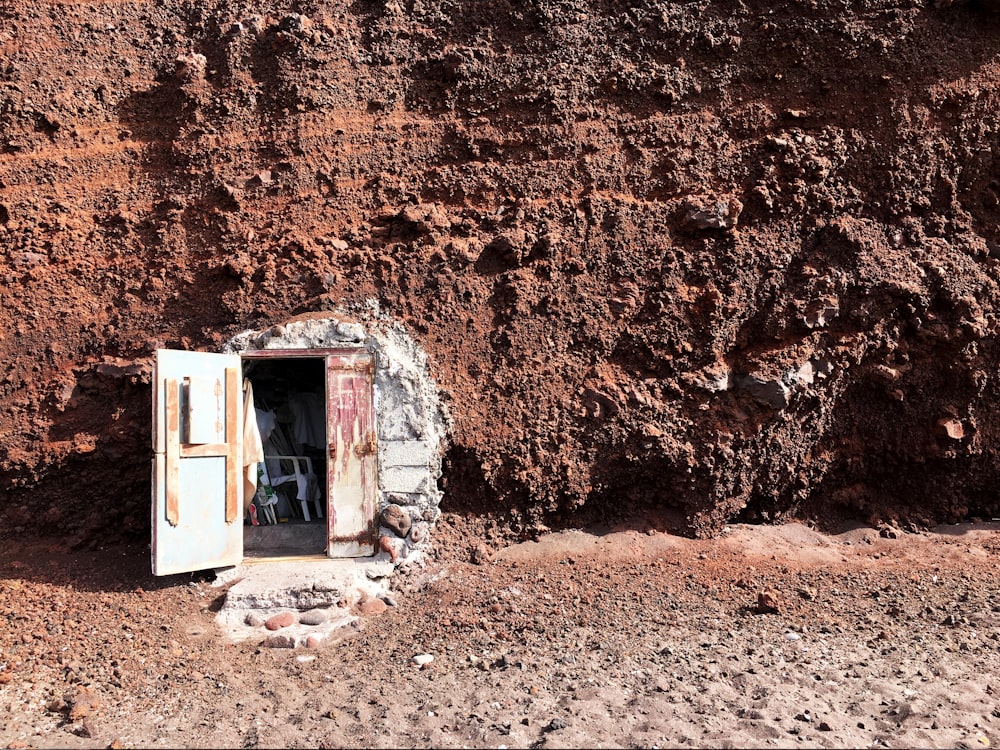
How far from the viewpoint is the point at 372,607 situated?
5.00m

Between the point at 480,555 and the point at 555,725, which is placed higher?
the point at 480,555

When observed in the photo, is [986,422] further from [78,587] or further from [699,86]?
[78,587]

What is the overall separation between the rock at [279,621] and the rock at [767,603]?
3.08 metres

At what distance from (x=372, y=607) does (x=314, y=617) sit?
38 centimetres

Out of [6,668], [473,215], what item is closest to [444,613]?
[6,668]

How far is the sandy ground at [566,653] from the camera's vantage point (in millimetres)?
3707

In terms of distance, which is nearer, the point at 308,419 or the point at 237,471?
the point at 237,471

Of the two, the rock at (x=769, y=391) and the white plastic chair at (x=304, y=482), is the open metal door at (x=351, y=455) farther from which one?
the rock at (x=769, y=391)

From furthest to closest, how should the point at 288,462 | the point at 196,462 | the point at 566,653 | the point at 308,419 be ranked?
the point at 308,419
the point at 288,462
the point at 196,462
the point at 566,653

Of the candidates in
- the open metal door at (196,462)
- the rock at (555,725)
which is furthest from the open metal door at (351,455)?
the rock at (555,725)

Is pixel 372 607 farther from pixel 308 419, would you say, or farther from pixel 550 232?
pixel 550 232

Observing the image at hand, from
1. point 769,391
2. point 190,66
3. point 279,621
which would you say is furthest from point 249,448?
point 769,391

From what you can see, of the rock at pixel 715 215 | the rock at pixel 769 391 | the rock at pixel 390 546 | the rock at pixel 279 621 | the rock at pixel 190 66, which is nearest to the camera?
the rock at pixel 279 621

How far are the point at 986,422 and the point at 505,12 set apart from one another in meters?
5.28
